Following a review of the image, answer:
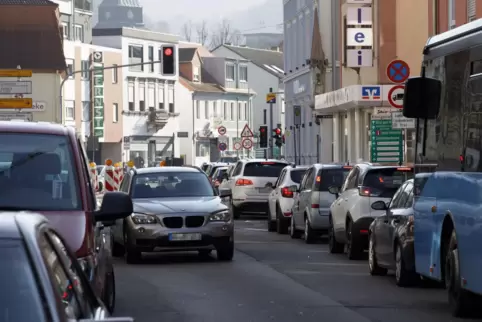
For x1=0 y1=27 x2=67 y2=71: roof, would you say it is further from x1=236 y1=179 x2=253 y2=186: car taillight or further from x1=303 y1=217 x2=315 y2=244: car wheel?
x1=303 y1=217 x2=315 y2=244: car wheel

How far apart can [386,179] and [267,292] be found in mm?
6005

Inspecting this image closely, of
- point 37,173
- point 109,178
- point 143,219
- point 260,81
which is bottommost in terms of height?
point 109,178

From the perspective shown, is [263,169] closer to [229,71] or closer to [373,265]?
[373,265]

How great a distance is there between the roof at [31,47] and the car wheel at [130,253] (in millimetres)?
62595

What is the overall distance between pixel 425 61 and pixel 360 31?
33460 millimetres

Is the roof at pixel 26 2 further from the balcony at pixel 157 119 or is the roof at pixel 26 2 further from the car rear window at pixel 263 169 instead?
the car rear window at pixel 263 169

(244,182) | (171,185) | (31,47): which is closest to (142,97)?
(31,47)

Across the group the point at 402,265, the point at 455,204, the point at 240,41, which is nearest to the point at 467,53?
the point at 455,204

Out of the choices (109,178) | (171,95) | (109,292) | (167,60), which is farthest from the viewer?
(171,95)

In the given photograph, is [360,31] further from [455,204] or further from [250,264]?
[455,204]

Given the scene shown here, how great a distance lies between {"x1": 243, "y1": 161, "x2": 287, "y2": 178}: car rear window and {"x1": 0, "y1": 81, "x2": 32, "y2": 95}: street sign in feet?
21.9

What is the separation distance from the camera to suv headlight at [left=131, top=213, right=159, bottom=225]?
20828mm

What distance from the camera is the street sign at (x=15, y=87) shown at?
38.4 metres

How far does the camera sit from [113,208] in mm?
9930
